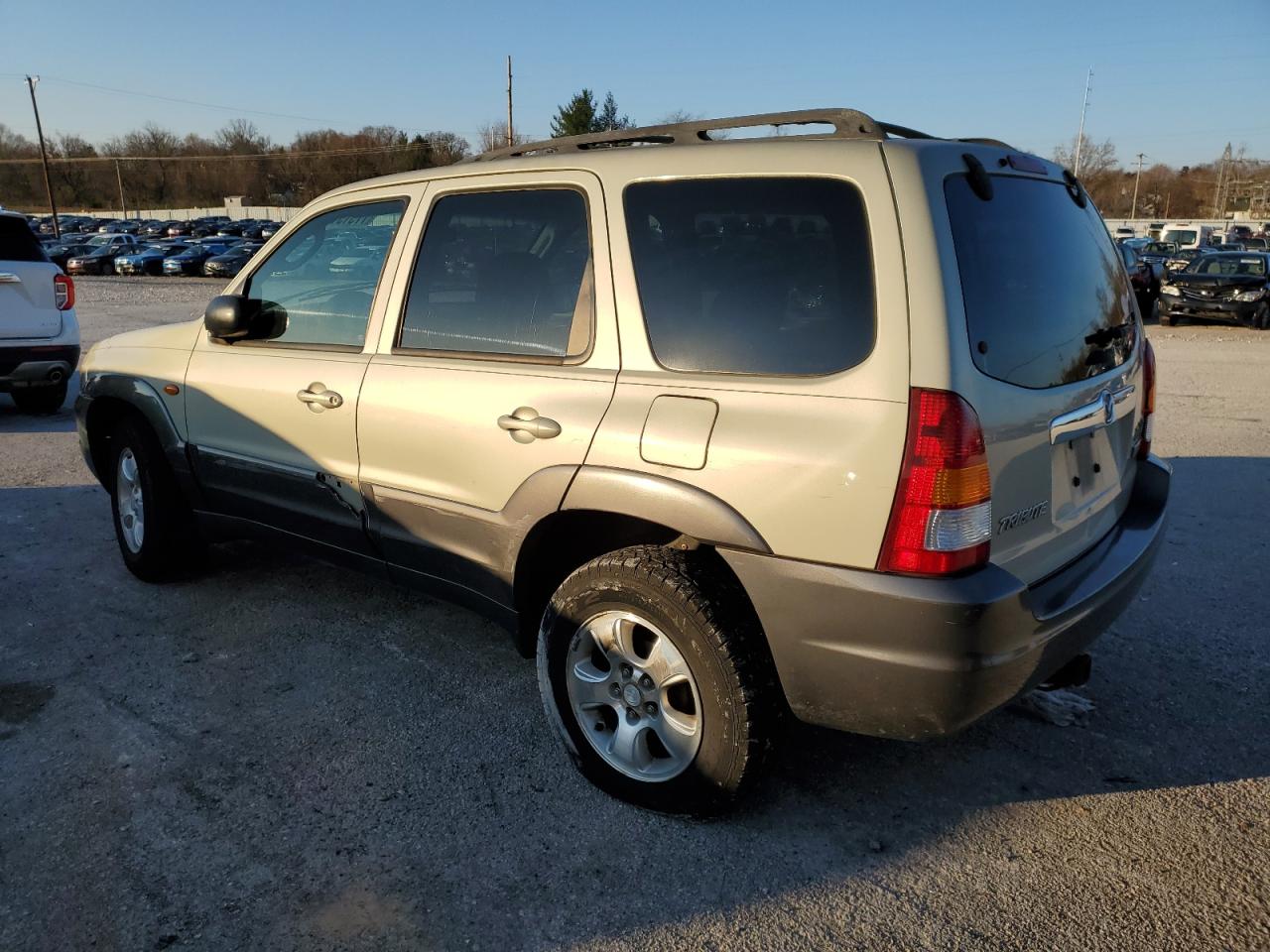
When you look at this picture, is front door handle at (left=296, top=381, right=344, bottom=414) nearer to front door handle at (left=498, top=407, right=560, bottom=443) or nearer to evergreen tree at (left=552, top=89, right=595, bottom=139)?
front door handle at (left=498, top=407, right=560, bottom=443)

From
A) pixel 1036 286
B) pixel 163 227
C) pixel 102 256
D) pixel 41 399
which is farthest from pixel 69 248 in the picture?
pixel 1036 286

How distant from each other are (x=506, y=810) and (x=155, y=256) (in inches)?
1631

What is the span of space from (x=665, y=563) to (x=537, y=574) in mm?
659

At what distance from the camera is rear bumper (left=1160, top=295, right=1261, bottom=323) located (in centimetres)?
1900

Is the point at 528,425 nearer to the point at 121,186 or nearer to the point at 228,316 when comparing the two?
the point at 228,316

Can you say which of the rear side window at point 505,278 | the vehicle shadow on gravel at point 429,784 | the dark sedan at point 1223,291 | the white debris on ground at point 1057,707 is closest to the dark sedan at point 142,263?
the dark sedan at point 1223,291

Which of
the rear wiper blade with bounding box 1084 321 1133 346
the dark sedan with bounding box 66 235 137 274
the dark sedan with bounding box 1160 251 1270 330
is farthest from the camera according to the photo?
the dark sedan with bounding box 66 235 137 274

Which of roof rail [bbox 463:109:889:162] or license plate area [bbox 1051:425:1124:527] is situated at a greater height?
roof rail [bbox 463:109:889:162]

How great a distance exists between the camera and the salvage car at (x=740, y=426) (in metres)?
2.24

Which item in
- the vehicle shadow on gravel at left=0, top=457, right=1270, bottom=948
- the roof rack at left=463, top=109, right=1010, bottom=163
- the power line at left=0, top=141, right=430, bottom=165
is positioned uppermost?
the power line at left=0, top=141, right=430, bottom=165

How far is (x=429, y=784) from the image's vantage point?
2.93m

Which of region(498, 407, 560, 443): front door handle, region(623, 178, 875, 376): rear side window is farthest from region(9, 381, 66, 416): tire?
region(623, 178, 875, 376): rear side window

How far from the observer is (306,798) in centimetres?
286

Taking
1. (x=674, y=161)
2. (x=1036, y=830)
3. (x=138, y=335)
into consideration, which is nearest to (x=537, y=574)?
(x=674, y=161)
